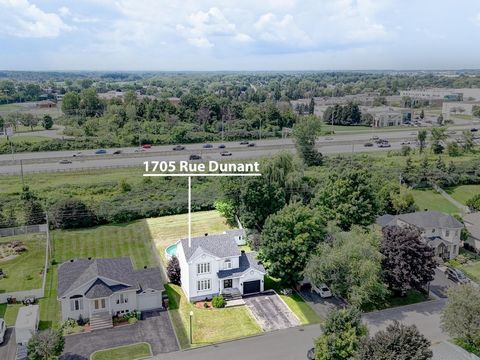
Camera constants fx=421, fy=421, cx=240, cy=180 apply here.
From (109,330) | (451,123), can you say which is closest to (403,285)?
(109,330)

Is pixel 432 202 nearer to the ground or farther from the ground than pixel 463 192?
nearer to the ground

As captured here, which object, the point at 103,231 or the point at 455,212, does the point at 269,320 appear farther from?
the point at 455,212

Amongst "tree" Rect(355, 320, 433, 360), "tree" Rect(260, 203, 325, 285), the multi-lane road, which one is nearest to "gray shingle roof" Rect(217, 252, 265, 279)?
"tree" Rect(260, 203, 325, 285)

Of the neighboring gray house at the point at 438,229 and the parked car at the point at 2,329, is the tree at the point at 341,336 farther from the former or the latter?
the parked car at the point at 2,329

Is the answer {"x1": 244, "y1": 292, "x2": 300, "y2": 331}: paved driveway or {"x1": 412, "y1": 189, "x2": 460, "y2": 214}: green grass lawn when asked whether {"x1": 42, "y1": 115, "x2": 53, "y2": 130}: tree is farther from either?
A: {"x1": 244, "y1": 292, "x2": 300, "y2": 331}: paved driveway

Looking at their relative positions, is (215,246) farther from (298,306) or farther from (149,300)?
(298,306)

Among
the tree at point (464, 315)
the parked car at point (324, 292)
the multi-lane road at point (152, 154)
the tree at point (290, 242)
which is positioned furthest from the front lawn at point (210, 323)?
the multi-lane road at point (152, 154)

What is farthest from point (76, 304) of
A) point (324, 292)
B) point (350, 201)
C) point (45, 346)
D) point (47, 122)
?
point (47, 122)
